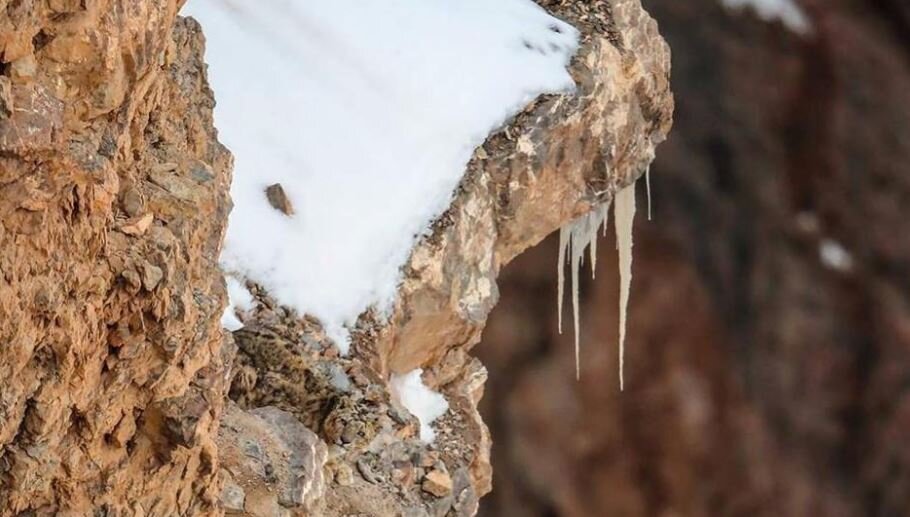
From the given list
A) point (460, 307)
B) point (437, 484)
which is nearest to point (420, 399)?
point (460, 307)

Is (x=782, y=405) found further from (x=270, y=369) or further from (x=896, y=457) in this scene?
(x=270, y=369)

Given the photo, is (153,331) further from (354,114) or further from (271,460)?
(354,114)

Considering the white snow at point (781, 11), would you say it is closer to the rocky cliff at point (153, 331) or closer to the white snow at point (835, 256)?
the white snow at point (835, 256)

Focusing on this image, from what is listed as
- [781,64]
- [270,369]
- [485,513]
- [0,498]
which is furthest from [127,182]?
[781,64]

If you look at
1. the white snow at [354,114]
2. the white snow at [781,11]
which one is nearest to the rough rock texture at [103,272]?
the white snow at [354,114]

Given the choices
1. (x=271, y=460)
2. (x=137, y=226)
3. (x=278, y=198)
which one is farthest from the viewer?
(x=278, y=198)

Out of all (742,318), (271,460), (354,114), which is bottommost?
(742,318)

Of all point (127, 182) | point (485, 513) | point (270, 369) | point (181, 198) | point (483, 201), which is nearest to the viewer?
point (127, 182)
